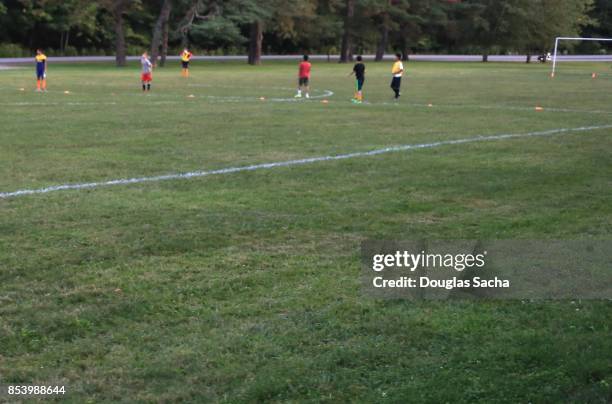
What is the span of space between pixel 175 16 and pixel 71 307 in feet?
200

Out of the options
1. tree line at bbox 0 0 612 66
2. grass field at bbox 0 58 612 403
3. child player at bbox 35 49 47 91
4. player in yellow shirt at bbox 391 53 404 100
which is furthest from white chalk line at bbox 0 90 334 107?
tree line at bbox 0 0 612 66

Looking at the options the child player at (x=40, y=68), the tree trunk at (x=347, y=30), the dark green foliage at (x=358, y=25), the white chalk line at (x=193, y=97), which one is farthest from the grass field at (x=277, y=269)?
the tree trunk at (x=347, y=30)

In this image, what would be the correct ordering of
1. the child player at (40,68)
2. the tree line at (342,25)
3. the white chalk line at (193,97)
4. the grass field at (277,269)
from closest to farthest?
the grass field at (277,269), the white chalk line at (193,97), the child player at (40,68), the tree line at (342,25)

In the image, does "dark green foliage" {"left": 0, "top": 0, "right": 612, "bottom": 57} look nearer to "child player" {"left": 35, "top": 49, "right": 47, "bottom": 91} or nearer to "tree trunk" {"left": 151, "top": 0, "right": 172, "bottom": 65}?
"tree trunk" {"left": 151, "top": 0, "right": 172, "bottom": 65}

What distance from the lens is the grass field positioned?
4699 millimetres

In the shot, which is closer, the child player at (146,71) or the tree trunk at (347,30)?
the child player at (146,71)

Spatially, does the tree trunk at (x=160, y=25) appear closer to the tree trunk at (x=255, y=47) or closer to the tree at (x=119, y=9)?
the tree at (x=119, y=9)

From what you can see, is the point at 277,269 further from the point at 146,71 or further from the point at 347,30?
the point at 347,30

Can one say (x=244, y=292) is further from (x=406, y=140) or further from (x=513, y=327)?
(x=406, y=140)

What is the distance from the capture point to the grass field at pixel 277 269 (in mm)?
4699

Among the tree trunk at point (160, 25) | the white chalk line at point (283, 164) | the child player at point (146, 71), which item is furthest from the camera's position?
the tree trunk at point (160, 25)

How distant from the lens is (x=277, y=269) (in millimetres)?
6770

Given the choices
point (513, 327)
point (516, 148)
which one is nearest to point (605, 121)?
point (516, 148)

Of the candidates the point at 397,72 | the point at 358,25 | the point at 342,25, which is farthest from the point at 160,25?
the point at 397,72
